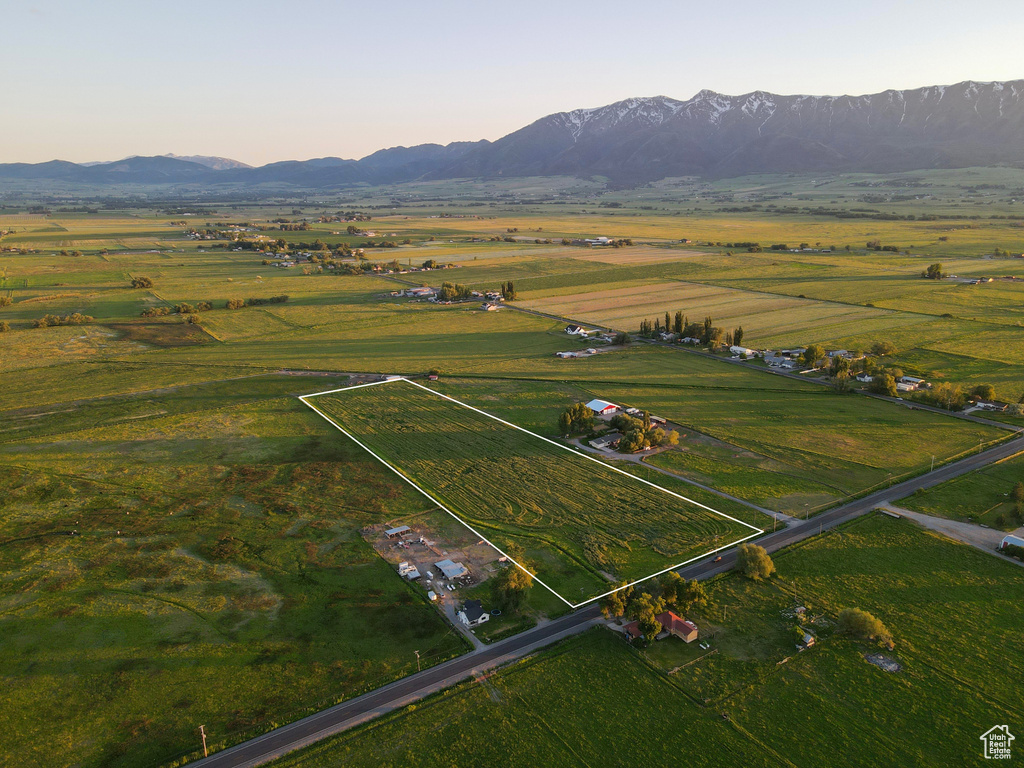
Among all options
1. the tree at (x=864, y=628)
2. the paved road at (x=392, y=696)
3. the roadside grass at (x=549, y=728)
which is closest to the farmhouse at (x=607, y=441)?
the paved road at (x=392, y=696)

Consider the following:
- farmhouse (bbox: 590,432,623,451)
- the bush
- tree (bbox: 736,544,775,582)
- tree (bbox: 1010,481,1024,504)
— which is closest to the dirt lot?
tree (bbox: 736,544,775,582)

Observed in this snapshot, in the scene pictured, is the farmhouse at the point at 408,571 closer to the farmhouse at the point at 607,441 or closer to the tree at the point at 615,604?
the tree at the point at 615,604

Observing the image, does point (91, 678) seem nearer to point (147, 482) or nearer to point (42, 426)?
point (147, 482)

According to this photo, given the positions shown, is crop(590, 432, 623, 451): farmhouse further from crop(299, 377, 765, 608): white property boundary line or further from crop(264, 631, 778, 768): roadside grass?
crop(264, 631, 778, 768): roadside grass

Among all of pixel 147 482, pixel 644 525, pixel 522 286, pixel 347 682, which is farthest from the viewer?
pixel 522 286

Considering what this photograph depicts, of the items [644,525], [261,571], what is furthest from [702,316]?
[261,571]

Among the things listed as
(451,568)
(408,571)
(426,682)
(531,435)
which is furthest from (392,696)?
(531,435)

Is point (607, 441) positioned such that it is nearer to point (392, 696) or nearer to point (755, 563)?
point (755, 563)
